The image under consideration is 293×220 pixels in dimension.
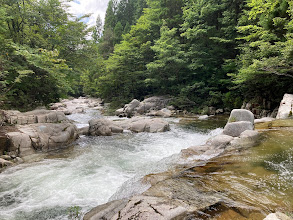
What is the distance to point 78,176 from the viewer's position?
532cm

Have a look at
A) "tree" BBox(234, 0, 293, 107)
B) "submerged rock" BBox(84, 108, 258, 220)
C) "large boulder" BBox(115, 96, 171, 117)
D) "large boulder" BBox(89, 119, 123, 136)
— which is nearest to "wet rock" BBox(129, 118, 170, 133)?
"large boulder" BBox(89, 119, 123, 136)

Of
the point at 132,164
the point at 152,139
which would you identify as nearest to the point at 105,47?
the point at 152,139

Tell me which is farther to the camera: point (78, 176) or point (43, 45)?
point (43, 45)

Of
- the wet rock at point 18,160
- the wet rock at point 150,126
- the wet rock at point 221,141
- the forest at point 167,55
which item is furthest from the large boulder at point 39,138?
the wet rock at point 221,141

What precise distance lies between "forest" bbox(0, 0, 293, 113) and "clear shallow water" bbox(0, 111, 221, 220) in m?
3.79

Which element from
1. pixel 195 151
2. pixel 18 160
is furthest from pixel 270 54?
pixel 18 160

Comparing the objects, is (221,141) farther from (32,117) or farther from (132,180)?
(32,117)

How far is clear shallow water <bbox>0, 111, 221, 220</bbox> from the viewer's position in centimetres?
390

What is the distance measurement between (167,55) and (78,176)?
57.6ft

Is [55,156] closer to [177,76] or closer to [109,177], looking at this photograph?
[109,177]

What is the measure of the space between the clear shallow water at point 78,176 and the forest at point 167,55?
379 cm

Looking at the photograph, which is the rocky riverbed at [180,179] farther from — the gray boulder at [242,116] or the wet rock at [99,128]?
the wet rock at [99,128]

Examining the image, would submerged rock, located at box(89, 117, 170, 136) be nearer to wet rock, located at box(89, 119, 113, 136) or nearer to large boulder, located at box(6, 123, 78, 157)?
wet rock, located at box(89, 119, 113, 136)

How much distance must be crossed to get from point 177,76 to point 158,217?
67.9ft
